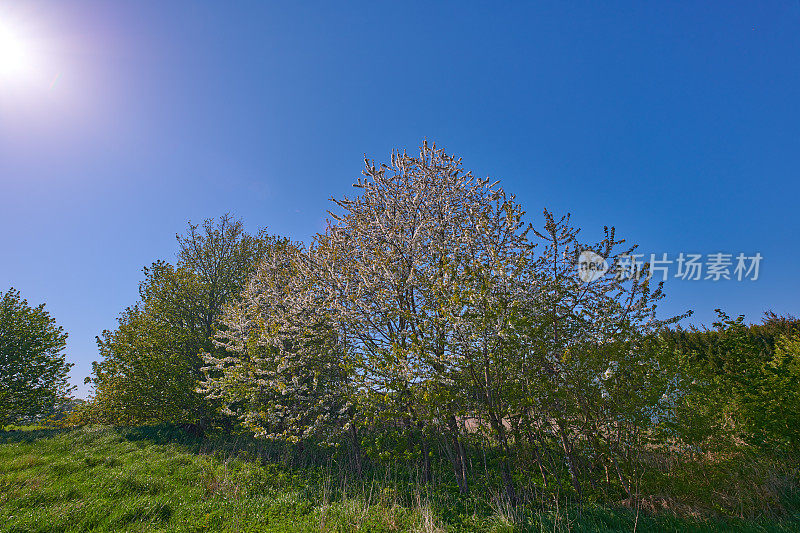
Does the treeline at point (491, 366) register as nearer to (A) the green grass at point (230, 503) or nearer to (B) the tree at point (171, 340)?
(A) the green grass at point (230, 503)

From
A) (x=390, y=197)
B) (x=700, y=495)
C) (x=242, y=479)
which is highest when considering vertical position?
(x=390, y=197)

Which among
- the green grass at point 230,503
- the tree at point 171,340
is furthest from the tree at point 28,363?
the green grass at point 230,503

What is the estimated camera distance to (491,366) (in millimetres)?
6871

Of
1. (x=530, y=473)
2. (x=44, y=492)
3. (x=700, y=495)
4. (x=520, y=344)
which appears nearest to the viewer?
(x=700, y=495)

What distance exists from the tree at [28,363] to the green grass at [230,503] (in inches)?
376

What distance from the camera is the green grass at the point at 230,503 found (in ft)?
18.2

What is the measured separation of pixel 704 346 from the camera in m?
22.5

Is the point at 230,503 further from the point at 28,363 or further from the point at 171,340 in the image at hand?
the point at 28,363

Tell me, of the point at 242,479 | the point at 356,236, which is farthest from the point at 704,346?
the point at 242,479

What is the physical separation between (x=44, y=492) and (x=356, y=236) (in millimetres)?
9861

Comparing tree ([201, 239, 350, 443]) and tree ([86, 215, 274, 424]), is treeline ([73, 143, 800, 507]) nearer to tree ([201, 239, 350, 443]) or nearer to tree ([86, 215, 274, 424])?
tree ([201, 239, 350, 443])

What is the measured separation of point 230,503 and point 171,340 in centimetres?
1209

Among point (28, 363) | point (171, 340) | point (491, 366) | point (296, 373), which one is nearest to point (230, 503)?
point (296, 373)

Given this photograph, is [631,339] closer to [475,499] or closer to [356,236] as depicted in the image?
[475,499]
